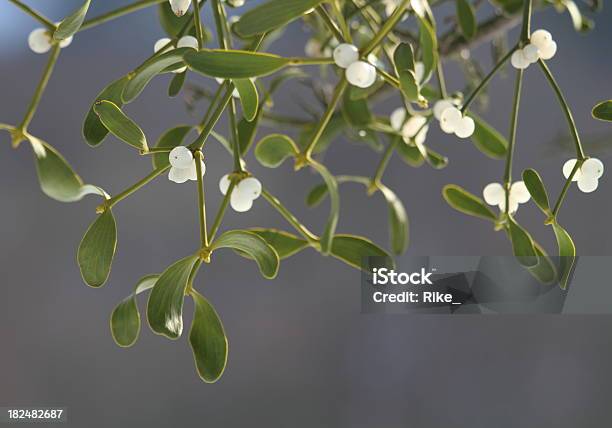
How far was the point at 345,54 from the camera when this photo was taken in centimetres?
27

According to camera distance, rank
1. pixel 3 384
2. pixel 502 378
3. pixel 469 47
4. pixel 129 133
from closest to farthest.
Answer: pixel 129 133, pixel 469 47, pixel 3 384, pixel 502 378

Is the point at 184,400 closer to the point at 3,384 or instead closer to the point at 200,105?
the point at 3,384

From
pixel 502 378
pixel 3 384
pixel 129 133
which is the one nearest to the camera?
pixel 129 133

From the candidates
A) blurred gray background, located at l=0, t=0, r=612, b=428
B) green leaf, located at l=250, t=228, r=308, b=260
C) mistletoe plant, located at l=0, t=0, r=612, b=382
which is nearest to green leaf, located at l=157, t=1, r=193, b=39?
mistletoe plant, located at l=0, t=0, r=612, b=382

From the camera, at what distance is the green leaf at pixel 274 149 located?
33cm

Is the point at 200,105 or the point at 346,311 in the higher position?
the point at 200,105

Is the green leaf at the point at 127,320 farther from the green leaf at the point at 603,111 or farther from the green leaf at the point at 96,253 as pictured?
the green leaf at the point at 603,111

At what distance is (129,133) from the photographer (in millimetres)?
251

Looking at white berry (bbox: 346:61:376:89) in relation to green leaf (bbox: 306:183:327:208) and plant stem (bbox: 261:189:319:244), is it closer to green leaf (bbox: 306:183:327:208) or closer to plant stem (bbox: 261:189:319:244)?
plant stem (bbox: 261:189:319:244)

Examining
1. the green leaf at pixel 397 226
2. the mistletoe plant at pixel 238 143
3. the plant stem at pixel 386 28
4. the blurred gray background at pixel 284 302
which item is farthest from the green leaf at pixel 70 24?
the blurred gray background at pixel 284 302

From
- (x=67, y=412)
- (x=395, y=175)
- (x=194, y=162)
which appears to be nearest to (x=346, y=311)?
(x=395, y=175)

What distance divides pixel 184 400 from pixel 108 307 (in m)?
0.24

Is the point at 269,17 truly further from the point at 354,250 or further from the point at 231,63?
the point at 354,250

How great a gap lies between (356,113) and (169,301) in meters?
0.19
